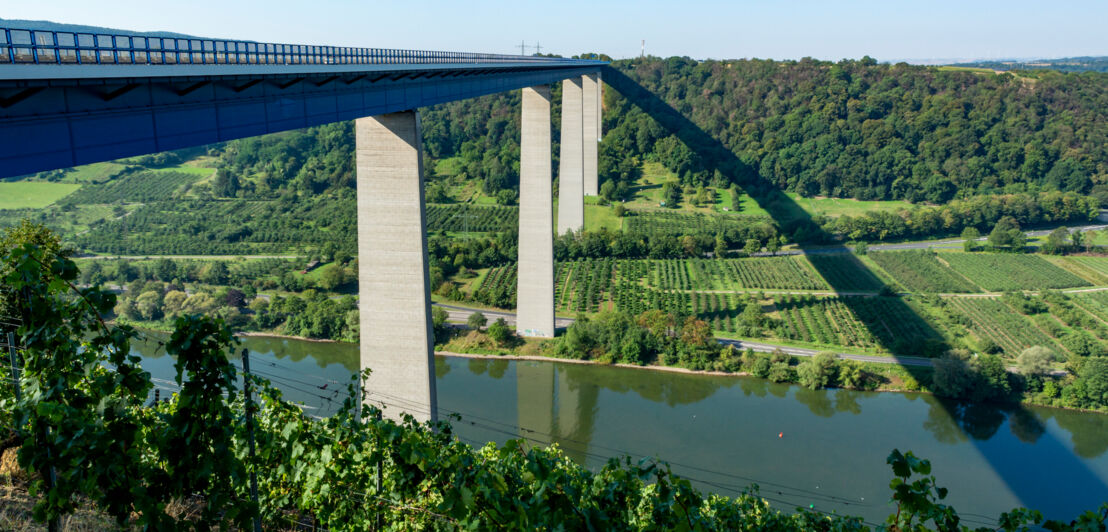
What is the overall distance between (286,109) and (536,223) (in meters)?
13.0

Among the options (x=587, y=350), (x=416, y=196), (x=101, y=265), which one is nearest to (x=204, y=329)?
(x=416, y=196)

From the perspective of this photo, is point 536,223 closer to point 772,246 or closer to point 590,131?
point 772,246

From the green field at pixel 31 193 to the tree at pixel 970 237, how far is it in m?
47.9

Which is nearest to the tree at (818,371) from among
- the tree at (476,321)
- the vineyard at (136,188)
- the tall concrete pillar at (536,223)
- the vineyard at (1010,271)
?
the tall concrete pillar at (536,223)

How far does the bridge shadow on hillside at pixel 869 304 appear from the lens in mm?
15133

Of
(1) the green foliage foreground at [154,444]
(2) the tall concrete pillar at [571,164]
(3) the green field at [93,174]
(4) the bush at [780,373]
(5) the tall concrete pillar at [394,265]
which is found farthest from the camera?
(3) the green field at [93,174]

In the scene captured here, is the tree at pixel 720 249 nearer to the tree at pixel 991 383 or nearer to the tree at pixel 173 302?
the tree at pixel 991 383

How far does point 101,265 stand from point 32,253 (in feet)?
99.6

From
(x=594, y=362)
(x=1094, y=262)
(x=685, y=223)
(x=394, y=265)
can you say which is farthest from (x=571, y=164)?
(x=1094, y=262)

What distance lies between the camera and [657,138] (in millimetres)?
44375

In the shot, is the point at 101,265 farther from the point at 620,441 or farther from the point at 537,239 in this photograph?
the point at 620,441

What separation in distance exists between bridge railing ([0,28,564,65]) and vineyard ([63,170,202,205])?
36060mm

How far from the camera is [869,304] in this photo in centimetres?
2483

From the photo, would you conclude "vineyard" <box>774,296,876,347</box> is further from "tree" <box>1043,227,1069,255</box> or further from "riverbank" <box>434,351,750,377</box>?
"tree" <box>1043,227,1069,255</box>
